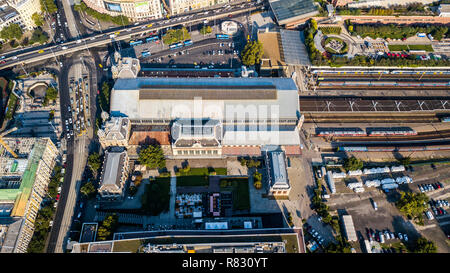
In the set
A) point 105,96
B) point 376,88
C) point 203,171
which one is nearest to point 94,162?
point 105,96

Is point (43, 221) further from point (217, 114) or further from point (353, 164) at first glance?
point (353, 164)

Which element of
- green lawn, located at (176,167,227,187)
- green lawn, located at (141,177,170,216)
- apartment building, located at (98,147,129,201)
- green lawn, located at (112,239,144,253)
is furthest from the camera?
green lawn, located at (176,167,227,187)

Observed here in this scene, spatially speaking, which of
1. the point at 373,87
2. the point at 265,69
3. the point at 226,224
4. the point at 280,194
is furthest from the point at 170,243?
the point at 373,87

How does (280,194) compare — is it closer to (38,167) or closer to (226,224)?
(226,224)

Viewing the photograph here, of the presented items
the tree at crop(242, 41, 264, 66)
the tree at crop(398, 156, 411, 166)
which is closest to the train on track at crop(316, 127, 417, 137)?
the tree at crop(398, 156, 411, 166)

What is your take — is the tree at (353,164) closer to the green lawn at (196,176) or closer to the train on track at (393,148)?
the train on track at (393,148)

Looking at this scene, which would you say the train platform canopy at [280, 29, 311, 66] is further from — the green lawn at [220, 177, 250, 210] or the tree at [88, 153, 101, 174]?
the tree at [88, 153, 101, 174]
